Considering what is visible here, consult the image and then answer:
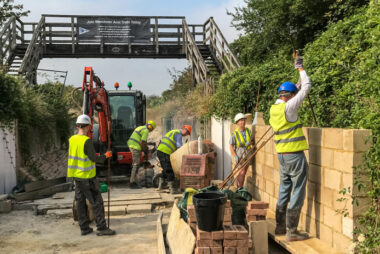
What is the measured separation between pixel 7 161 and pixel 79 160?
13.9 feet

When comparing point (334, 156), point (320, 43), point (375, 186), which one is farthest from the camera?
point (320, 43)

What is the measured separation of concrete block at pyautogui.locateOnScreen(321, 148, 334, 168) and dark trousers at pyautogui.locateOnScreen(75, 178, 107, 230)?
387cm

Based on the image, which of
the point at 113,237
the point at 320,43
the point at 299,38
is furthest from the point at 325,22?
the point at 113,237

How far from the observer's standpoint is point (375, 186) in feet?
12.6

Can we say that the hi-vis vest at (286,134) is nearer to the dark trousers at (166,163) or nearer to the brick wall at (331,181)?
the brick wall at (331,181)

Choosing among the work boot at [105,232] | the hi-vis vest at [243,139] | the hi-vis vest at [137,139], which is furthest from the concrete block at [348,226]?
the hi-vis vest at [137,139]

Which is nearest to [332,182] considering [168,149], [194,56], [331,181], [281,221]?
[331,181]

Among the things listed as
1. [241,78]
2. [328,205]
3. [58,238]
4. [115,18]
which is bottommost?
[58,238]

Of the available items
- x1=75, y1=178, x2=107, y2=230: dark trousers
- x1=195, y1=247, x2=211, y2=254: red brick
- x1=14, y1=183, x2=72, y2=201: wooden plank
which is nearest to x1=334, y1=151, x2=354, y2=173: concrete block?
x1=195, y1=247, x2=211, y2=254: red brick

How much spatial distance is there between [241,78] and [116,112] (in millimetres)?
4228

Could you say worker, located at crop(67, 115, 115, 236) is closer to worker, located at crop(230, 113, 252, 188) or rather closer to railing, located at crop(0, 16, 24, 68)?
worker, located at crop(230, 113, 252, 188)

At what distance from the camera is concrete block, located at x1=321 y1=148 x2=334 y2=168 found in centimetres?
445

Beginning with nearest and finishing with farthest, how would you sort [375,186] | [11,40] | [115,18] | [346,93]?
[375,186]
[346,93]
[11,40]
[115,18]

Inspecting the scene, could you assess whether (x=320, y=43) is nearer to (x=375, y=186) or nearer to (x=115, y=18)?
(x=375, y=186)
